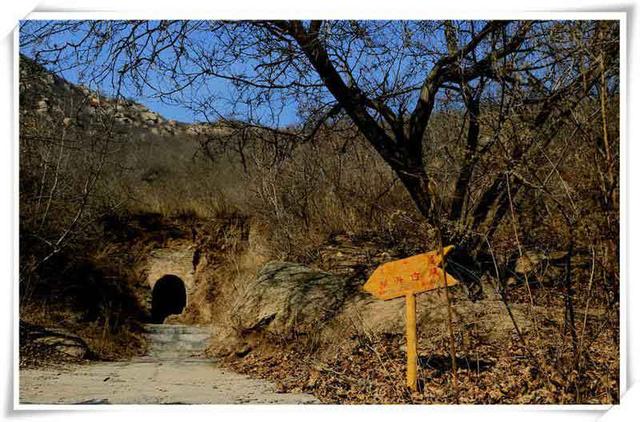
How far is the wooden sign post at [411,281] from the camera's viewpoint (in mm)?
4582

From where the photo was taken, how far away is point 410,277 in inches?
183

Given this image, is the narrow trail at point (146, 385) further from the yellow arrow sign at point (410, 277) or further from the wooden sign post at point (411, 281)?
the yellow arrow sign at point (410, 277)

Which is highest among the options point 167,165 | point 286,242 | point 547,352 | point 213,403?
point 167,165

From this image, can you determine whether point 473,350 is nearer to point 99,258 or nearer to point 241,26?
point 241,26

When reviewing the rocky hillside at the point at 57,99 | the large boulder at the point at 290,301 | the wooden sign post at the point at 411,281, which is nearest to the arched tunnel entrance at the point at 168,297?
the rocky hillside at the point at 57,99

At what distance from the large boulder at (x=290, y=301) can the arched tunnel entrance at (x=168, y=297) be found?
6.89 metres

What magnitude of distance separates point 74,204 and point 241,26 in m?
4.62

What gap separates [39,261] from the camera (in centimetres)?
862

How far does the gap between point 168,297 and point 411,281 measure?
10746 mm

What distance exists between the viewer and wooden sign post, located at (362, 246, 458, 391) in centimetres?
458
